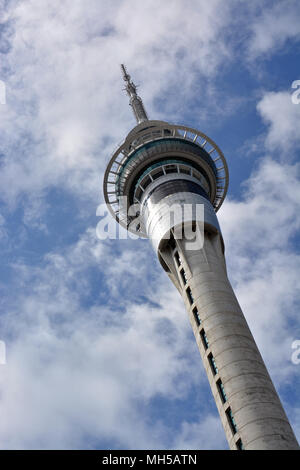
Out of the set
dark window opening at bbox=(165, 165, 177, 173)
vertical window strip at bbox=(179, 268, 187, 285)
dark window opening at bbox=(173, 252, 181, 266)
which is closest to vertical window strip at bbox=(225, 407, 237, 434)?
vertical window strip at bbox=(179, 268, 187, 285)

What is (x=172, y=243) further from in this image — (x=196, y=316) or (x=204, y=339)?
(x=204, y=339)

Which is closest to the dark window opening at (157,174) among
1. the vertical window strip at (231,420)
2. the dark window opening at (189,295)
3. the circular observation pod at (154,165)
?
the circular observation pod at (154,165)

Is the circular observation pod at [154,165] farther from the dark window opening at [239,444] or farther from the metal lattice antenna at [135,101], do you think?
the dark window opening at [239,444]

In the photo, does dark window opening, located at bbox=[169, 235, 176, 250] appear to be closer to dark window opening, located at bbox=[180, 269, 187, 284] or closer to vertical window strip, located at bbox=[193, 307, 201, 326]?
dark window opening, located at bbox=[180, 269, 187, 284]

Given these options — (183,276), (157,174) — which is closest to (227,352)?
(183,276)
